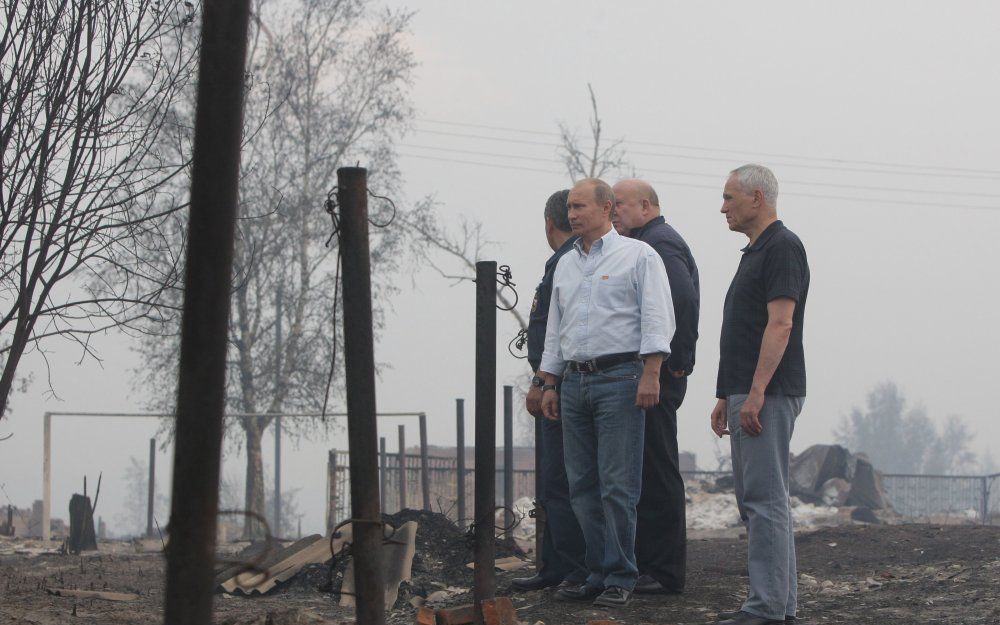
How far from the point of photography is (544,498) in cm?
659

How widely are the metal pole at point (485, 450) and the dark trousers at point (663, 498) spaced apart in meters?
1.05

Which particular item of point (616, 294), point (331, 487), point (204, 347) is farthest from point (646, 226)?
point (331, 487)

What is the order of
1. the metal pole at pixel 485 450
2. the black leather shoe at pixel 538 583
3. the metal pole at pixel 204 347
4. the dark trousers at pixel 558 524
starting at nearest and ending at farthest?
the metal pole at pixel 204 347 → the metal pole at pixel 485 450 → the dark trousers at pixel 558 524 → the black leather shoe at pixel 538 583

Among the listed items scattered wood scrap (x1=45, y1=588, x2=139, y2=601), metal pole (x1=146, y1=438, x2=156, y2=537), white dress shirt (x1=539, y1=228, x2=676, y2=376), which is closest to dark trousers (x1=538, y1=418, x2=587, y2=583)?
white dress shirt (x1=539, y1=228, x2=676, y2=376)

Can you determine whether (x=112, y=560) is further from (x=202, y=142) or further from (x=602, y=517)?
(x=202, y=142)

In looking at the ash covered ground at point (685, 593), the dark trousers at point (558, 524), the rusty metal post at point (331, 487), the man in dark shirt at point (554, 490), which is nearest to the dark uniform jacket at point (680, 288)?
the man in dark shirt at point (554, 490)

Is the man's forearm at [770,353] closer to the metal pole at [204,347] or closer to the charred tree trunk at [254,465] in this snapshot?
the metal pole at [204,347]

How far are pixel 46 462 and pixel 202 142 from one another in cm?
1227

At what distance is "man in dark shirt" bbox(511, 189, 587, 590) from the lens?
21.0 ft

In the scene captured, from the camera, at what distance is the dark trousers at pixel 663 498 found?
6.11 meters

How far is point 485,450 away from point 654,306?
3.49ft

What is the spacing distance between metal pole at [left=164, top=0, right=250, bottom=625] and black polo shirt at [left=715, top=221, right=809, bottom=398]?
9.76 ft

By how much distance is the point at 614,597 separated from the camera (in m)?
5.59

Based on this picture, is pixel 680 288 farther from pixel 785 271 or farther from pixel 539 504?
pixel 539 504
